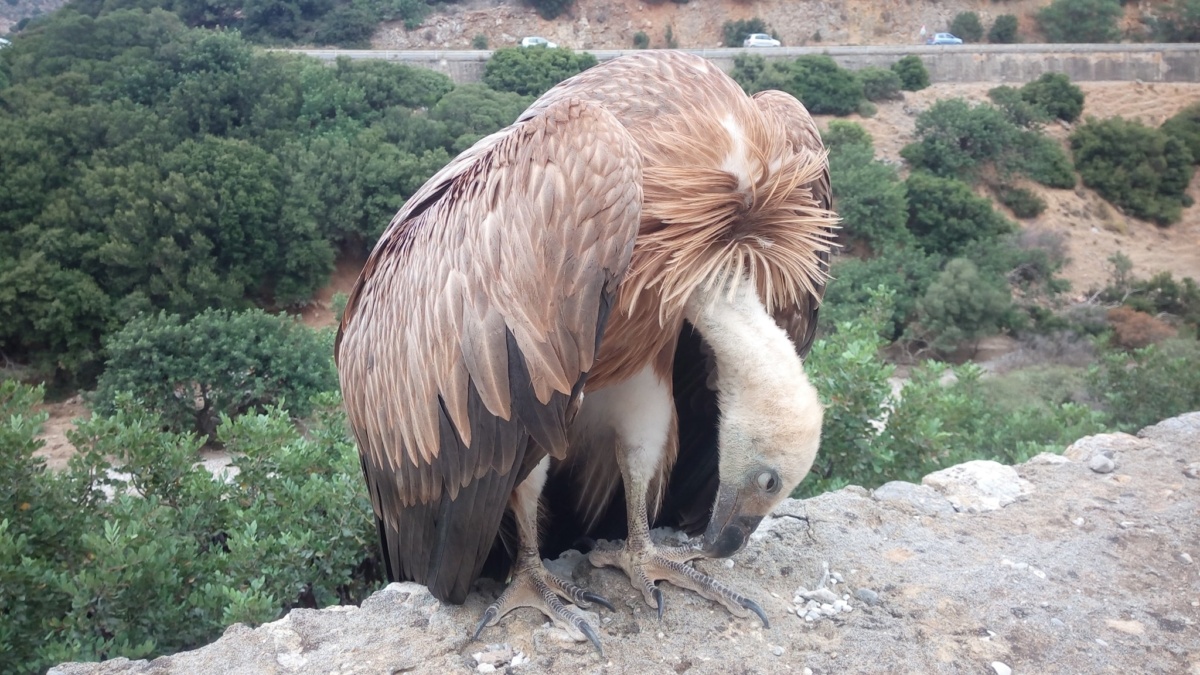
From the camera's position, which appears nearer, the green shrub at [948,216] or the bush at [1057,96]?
the green shrub at [948,216]

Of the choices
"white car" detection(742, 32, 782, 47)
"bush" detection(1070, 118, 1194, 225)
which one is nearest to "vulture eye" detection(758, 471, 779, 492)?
"bush" detection(1070, 118, 1194, 225)

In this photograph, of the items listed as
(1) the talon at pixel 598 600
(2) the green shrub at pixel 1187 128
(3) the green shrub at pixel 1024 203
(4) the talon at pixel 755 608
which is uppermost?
(1) the talon at pixel 598 600

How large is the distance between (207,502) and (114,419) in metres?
0.74

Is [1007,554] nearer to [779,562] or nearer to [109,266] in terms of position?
[779,562]

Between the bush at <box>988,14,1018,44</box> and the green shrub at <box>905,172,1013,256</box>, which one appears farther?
the bush at <box>988,14,1018,44</box>

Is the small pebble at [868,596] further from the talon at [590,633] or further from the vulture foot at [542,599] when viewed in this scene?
the talon at [590,633]

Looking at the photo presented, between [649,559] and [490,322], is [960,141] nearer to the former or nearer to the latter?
[649,559]

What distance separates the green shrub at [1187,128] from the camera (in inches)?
1211

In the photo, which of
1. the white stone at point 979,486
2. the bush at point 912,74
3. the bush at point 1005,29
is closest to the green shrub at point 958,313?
the bush at point 912,74

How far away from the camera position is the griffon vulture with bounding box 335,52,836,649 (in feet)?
7.76

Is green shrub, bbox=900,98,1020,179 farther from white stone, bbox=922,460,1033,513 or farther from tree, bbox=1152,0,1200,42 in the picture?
white stone, bbox=922,460,1033,513

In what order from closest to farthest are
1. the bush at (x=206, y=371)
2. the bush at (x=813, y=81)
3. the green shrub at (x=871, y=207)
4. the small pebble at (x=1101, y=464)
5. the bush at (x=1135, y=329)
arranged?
the small pebble at (x=1101, y=464) < the bush at (x=206, y=371) < the bush at (x=1135, y=329) < the green shrub at (x=871, y=207) < the bush at (x=813, y=81)

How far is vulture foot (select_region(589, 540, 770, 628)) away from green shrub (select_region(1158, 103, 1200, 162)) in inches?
1377

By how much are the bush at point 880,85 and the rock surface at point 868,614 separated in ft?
106
